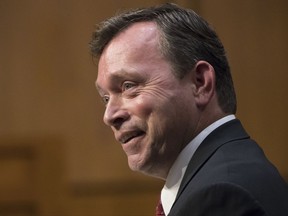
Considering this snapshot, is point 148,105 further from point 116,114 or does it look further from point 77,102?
point 77,102

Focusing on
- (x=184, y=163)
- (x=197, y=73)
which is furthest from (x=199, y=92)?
(x=184, y=163)

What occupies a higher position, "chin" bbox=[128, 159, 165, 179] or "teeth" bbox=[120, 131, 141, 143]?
"teeth" bbox=[120, 131, 141, 143]

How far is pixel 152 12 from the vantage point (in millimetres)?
1418

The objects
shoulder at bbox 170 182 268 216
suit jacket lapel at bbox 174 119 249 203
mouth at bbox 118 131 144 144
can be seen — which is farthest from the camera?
mouth at bbox 118 131 144 144

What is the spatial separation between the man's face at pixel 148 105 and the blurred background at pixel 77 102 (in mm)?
1568

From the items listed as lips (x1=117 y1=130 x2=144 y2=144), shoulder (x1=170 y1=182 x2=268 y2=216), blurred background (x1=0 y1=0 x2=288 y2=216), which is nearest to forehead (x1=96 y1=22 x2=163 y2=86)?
lips (x1=117 y1=130 x2=144 y2=144)

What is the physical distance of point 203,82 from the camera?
1365mm

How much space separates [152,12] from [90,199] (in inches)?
65.2

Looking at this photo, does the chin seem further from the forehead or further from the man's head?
the forehead

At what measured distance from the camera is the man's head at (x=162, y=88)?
4.38 ft

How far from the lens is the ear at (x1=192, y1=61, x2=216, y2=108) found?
1354 mm

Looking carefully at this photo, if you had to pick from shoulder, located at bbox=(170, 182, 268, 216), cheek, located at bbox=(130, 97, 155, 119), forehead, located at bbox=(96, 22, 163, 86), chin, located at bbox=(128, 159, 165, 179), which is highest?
forehead, located at bbox=(96, 22, 163, 86)

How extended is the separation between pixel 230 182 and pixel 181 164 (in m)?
0.27

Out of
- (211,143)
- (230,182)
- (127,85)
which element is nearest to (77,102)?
(127,85)
